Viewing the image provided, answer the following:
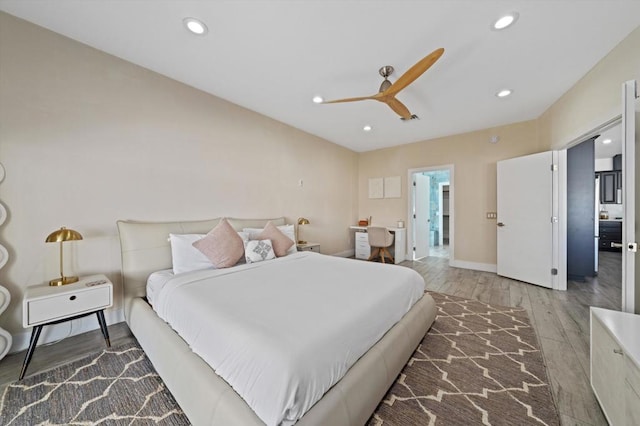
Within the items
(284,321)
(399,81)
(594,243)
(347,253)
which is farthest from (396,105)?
(594,243)

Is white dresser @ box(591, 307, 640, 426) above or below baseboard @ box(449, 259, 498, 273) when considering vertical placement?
above

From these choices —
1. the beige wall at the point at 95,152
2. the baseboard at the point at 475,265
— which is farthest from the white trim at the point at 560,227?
the beige wall at the point at 95,152

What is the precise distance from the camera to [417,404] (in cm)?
143

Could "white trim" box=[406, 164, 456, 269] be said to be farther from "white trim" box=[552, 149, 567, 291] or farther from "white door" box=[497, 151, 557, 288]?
"white trim" box=[552, 149, 567, 291]

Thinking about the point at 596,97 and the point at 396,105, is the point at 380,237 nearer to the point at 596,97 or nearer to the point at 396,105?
the point at 396,105

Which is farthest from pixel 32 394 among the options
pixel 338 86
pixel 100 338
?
pixel 338 86

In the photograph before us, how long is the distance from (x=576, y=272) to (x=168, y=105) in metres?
6.57

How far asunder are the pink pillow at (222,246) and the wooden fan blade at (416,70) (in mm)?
2286

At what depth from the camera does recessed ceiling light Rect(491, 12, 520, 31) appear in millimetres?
1827

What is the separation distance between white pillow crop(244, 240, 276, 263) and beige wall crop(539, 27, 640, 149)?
12.1 ft

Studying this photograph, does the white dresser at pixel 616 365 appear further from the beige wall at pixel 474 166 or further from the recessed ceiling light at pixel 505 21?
the beige wall at pixel 474 166

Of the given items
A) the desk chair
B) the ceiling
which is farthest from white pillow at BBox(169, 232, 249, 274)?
the desk chair

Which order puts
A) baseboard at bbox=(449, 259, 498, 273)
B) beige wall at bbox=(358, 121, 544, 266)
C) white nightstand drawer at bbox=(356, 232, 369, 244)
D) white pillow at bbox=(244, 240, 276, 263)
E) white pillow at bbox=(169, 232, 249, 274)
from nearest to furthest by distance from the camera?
white pillow at bbox=(169, 232, 249, 274) → white pillow at bbox=(244, 240, 276, 263) → beige wall at bbox=(358, 121, 544, 266) → baseboard at bbox=(449, 259, 498, 273) → white nightstand drawer at bbox=(356, 232, 369, 244)

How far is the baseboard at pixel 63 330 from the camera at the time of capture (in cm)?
193
